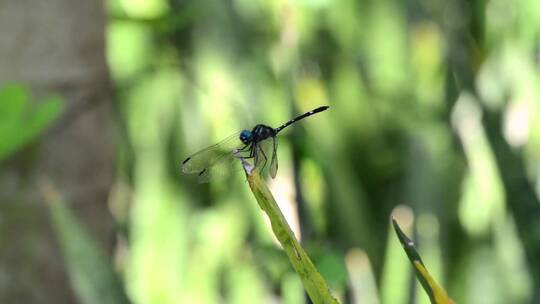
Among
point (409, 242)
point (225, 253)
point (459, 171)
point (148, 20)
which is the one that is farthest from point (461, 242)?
point (409, 242)

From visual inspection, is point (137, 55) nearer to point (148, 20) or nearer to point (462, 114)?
point (148, 20)

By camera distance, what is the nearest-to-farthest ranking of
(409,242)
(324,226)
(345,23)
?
(409,242) → (324,226) → (345,23)

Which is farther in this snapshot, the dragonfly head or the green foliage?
the dragonfly head

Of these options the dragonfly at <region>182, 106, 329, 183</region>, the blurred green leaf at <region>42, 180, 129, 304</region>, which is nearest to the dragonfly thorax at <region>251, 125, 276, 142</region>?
the dragonfly at <region>182, 106, 329, 183</region>

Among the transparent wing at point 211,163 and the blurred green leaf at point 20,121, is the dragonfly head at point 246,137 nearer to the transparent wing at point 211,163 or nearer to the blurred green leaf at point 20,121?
the transparent wing at point 211,163

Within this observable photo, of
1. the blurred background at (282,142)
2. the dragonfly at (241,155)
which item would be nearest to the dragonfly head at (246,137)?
the dragonfly at (241,155)

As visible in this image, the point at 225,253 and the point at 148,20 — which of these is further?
the point at 225,253

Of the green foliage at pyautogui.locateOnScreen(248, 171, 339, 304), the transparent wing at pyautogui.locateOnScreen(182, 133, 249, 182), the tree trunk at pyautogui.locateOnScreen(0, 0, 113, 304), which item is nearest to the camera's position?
the green foliage at pyautogui.locateOnScreen(248, 171, 339, 304)

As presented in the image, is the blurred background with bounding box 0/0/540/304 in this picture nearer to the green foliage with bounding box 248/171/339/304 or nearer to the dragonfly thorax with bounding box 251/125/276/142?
the dragonfly thorax with bounding box 251/125/276/142
